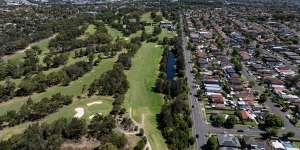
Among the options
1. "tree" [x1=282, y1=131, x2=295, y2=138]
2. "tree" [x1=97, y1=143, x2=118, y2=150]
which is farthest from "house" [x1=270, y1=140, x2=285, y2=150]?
"tree" [x1=97, y1=143, x2=118, y2=150]

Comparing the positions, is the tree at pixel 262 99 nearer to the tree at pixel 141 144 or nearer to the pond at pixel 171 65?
the pond at pixel 171 65

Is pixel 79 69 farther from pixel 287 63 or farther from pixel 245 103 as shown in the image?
pixel 287 63

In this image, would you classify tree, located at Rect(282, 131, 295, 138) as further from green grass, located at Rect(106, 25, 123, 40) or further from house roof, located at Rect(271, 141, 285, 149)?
green grass, located at Rect(106, 25, 123, 40)

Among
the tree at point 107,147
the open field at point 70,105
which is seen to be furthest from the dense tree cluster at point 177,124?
the open field at point 70,105

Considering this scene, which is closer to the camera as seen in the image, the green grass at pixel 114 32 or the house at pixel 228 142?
the house at pixel 228 142

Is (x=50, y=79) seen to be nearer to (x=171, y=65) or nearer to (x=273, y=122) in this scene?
A: (x=171, y=65)
